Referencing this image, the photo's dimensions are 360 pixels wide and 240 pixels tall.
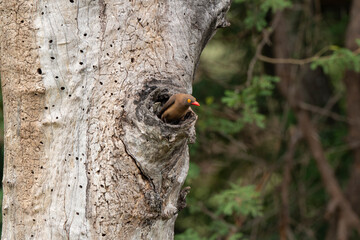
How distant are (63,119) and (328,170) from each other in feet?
12.6

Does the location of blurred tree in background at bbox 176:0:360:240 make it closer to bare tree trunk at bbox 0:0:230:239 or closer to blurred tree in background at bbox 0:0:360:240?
blurred tree in background at bbox 0:0:360:240

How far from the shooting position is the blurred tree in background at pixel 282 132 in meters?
4.96

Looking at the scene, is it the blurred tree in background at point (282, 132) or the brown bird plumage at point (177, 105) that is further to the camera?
the blurred tree in background at point (282, 132)

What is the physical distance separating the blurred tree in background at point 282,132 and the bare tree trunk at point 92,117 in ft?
8.43

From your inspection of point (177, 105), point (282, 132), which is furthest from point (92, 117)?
point (282, 132)

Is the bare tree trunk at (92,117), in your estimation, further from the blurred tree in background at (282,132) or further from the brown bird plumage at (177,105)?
the blurred tree in background at (282,132)

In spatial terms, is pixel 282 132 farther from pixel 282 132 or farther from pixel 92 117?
pixel 92 117

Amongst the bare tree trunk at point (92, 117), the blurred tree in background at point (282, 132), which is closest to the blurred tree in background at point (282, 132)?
the blurred tree in background at point (282, 132)

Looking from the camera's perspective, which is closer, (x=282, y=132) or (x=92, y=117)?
(x=92, y=117)

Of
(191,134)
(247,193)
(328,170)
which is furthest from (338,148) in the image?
(191,134)

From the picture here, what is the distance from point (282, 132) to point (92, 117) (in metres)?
3.92

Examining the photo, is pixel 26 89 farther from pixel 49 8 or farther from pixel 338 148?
pixel 338 148

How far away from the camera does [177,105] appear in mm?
1850

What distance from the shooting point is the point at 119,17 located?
76.5 inches
